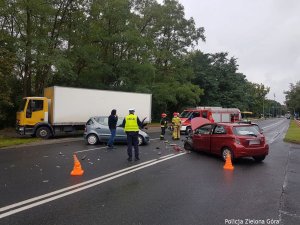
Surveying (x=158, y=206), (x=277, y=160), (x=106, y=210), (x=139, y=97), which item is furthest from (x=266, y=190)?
(x=139, y=97)

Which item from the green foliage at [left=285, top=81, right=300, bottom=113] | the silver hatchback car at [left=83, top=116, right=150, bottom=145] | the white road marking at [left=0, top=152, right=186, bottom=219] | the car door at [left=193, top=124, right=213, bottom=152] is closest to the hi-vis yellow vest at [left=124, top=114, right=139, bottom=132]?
the white road marking at [left=0, top=152, right=186, bottom=219]

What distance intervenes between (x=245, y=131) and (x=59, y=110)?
12781 mm

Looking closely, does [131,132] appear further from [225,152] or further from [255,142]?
[255,142]

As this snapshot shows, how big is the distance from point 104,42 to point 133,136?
23582 mm

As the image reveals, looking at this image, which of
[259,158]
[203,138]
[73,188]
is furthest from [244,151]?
[73,188]

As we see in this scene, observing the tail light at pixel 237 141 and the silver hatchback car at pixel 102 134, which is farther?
the silver hatchback car at pixel 102 134

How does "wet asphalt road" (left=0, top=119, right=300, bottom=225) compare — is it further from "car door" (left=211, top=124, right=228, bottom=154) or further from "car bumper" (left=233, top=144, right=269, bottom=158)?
"car door" (left=211, top=124, right=228, bottom=154)

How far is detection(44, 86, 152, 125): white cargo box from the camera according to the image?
20344mm

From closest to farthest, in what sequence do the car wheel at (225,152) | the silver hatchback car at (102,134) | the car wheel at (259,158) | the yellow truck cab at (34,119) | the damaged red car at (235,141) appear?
1. the damaged red car at (235,141)
2. the car wheel at (225,152)
3. the car wheel at (259,158)
4. the silver hatchback car at (102,134)
5. the yellow truck cab at (34,119)

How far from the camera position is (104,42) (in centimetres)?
3322

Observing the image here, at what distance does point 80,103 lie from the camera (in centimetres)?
2133

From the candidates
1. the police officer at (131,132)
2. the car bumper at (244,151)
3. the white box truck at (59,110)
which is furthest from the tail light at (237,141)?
the white box truck at (59,110)

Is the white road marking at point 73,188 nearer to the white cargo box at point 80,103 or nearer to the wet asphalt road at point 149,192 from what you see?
the wet asphalt road at point 149,192

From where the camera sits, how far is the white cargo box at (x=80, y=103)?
20.3 m
